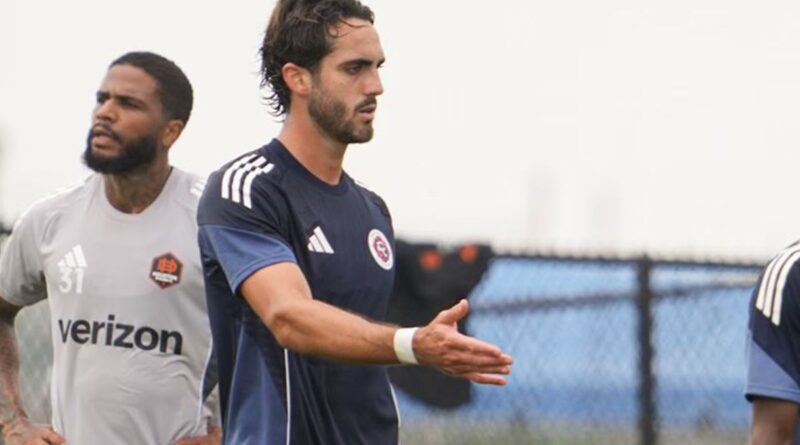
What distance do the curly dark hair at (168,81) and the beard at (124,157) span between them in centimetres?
25

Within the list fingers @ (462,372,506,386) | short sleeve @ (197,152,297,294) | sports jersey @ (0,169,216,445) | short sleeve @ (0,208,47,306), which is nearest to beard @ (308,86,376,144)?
short sleeve @ (197,152,297,294)

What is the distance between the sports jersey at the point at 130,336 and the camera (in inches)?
276

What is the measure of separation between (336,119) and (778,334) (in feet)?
5.16

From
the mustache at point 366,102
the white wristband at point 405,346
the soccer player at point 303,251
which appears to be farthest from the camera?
the mustache at point 366,102

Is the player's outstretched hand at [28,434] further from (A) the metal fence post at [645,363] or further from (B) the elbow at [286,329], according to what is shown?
(A) the metal fence post at [645,363]

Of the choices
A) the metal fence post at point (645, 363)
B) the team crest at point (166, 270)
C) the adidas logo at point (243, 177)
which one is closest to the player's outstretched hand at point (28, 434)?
the team crest at point (166, 270)

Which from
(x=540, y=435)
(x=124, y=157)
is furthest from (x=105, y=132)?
(x=540, y=435)

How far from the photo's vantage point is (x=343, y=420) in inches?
227

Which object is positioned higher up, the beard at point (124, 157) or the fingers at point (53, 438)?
the beard at point (124, 157)

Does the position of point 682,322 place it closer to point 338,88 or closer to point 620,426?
point 620,426

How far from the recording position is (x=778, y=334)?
246 inches

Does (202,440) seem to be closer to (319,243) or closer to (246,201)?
(319,243)

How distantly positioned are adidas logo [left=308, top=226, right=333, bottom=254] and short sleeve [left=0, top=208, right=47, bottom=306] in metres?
1.88

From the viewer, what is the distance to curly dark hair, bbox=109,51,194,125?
7.51 m
